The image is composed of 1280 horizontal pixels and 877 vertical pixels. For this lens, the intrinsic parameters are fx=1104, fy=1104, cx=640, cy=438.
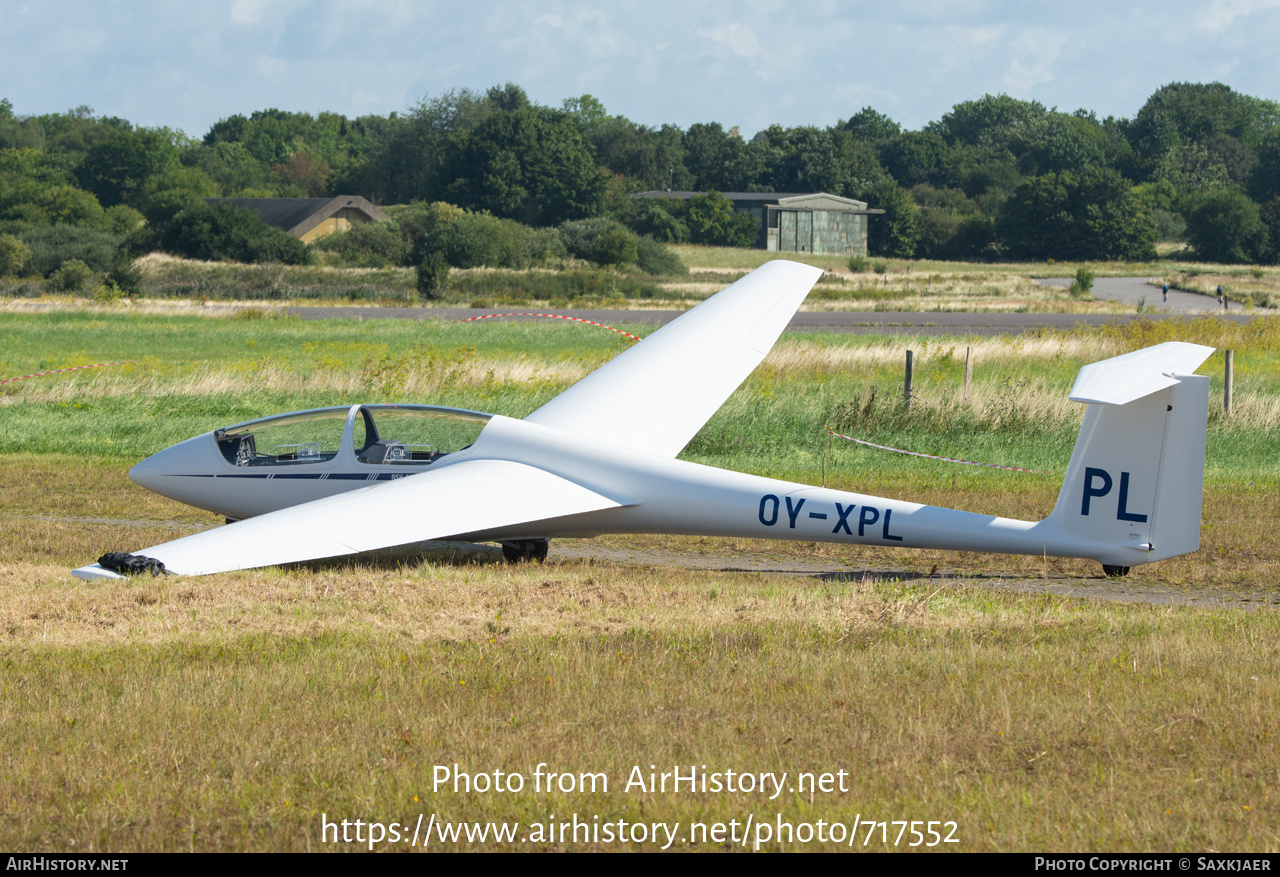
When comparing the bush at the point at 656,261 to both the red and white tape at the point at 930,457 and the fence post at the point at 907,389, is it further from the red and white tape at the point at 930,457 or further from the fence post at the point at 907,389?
the red and white tape at the point at 930,457

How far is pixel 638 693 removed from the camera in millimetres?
6445

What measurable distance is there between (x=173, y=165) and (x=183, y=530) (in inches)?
4999

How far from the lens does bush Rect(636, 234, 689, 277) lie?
85.5 meters

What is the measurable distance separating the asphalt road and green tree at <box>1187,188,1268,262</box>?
6410 centimetres

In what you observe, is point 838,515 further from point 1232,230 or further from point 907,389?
point 1232,230

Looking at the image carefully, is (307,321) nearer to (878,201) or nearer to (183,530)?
(183,530)

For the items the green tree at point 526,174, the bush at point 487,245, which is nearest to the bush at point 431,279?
the bush at point 487,245

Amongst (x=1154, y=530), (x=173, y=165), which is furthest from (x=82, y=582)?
(x=173, y=165)

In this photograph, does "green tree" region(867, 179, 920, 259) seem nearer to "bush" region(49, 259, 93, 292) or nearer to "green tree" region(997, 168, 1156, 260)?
"green tree" region(997, 168, 1156, 260)

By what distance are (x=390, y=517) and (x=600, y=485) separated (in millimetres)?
2103

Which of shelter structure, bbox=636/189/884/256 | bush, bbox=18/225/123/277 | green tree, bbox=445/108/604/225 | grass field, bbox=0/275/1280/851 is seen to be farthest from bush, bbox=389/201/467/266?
grass field, bbox=0/275/1280/851

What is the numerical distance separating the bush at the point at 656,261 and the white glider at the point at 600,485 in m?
73.1

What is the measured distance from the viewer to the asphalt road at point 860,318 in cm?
4500

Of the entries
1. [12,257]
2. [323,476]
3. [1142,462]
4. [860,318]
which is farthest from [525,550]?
[12,257]
